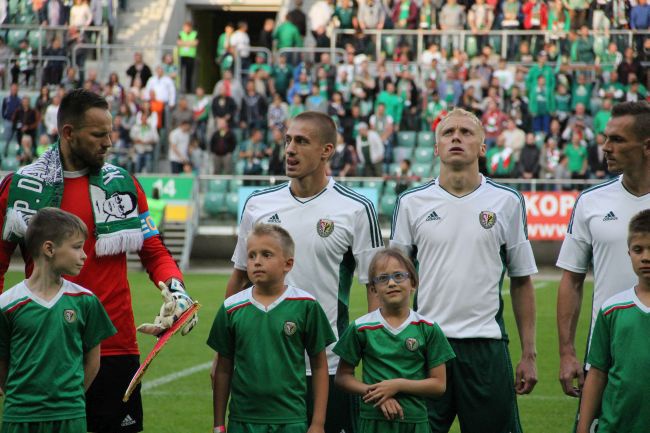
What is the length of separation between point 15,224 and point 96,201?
0.39 meters

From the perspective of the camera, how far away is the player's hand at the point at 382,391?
202 inches

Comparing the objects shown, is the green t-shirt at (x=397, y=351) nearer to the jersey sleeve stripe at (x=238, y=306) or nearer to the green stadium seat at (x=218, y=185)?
the jersey sleeve stripe at (x=238, y=306)

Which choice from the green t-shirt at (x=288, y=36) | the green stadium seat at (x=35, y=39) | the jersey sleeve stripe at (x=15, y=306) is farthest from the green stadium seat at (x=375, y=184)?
the jersey sleeve stripe at (x=15, y=306)

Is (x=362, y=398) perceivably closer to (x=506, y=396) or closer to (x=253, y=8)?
(x=506, y=396)

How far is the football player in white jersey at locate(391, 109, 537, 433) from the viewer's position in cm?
557

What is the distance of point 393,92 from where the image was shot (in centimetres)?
2620

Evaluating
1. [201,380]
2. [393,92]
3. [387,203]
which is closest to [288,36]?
[393,92]

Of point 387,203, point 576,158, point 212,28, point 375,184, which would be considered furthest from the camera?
point 212,28

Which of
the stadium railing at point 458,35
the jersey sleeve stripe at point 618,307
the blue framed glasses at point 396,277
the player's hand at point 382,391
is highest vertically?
the stadium railing at point 458,35

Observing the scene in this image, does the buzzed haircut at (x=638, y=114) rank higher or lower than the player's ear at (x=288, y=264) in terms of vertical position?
higher

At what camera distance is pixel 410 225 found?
575 centimetres

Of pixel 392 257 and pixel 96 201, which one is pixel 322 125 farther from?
pixel 96 201

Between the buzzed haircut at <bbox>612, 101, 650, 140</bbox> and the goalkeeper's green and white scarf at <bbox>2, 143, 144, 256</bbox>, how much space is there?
238cm

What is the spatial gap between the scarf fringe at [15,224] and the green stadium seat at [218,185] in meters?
18.2
